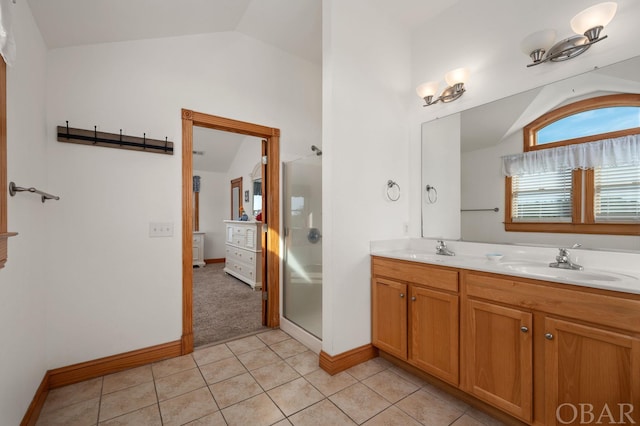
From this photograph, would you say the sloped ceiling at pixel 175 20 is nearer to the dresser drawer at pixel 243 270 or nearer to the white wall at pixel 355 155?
the white wall at pixel 355 155

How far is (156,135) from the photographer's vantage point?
2.31m

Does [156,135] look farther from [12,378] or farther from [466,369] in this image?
[466,369]

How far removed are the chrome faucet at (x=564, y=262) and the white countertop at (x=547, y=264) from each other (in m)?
0.03

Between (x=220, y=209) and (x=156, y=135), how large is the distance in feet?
16.0

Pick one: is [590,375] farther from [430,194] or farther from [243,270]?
[243,270]

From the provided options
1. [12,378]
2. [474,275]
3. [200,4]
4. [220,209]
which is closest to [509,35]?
[474,275]

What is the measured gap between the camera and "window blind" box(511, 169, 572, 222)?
5.90 ft

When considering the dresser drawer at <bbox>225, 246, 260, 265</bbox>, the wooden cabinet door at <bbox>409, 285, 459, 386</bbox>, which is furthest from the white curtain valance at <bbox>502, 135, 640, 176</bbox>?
the dresser drawer at <bbox>225, 246, 260, 265</bbox>

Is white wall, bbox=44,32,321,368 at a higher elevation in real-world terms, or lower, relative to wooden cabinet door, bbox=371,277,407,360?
higher

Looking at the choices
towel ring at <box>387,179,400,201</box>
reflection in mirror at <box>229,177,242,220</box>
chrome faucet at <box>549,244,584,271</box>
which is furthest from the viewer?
reflection in mirror at <box>229,177,242,220</box>

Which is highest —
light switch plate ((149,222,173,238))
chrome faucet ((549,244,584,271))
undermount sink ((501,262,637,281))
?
light switch plate ((149,222,173,238))

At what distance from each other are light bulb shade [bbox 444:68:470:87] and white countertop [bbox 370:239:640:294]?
1295 mm

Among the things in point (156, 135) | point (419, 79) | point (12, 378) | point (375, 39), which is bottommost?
point (12, 378)

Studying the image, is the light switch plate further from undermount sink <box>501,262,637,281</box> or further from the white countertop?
undermount sink <box>501,262,637,281</box>
